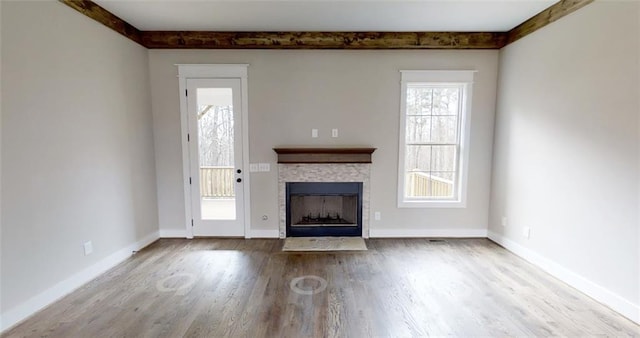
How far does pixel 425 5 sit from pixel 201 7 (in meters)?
2.38

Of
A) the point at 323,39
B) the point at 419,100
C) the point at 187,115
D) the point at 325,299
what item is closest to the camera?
the point at 325,299

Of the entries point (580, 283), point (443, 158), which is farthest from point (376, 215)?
point (580, 283)

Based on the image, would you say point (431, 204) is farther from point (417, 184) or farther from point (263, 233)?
point (263, 233)

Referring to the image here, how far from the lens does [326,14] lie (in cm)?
329

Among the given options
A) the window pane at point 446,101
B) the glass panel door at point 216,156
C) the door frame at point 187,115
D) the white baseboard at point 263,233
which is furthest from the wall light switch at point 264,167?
the window pane at point 446,101

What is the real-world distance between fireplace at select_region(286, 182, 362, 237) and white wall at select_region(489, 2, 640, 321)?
2058 millimetres

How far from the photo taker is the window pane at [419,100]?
4.17 metres

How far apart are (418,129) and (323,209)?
182cm

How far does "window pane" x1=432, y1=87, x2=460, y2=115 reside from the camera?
4176 mm

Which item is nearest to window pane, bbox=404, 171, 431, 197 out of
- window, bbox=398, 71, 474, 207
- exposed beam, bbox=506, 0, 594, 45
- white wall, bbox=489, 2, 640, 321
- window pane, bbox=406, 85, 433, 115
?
window, bbox=398, 71, 474, 207

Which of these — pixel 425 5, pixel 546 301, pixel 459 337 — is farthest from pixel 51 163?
pixel 546 301

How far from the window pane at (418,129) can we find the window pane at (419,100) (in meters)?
0.09

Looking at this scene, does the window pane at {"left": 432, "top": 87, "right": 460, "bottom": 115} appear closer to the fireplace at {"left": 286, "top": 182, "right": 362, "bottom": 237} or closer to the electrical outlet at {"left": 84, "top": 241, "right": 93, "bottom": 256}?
the fireplace at {"left": 286, "top": 182, "right": 362, "bottom": 237}

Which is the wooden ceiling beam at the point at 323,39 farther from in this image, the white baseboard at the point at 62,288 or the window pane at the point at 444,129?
the white baseboard at the point at 62,288
